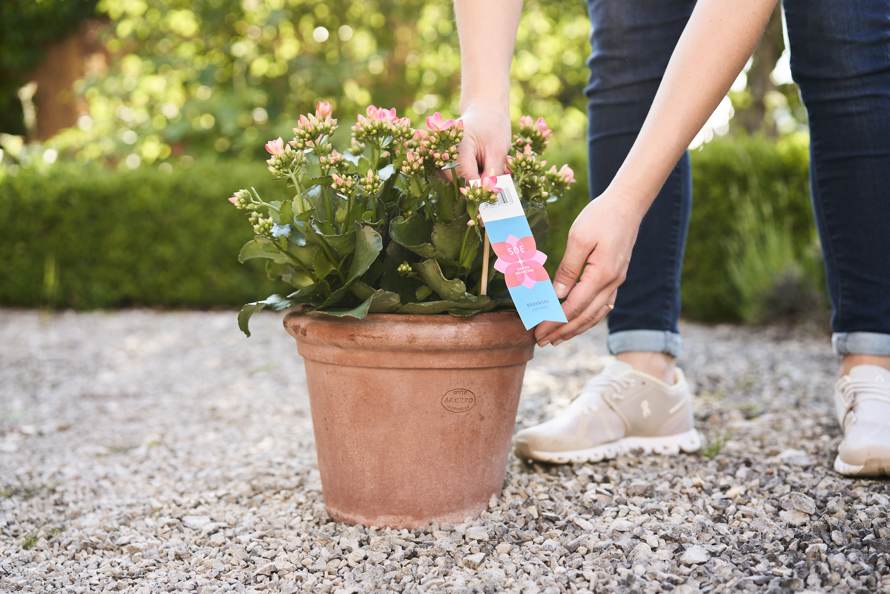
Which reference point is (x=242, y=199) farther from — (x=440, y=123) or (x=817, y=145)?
(x=817, y=145)

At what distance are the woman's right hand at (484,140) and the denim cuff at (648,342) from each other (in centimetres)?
50

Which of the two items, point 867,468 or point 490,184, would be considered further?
point 867,468

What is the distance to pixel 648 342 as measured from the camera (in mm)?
1545

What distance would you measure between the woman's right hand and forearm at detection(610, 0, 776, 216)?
213mm

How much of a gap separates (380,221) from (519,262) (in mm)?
222

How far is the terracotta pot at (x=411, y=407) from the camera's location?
1.15 meters

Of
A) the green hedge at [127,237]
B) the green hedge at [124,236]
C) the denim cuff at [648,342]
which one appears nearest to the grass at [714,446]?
the denim cuff at [648,342]

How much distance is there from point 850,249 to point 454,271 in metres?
0.76

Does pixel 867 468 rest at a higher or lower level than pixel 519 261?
lower

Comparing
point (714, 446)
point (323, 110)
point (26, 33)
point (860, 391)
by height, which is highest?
point (26, 33)

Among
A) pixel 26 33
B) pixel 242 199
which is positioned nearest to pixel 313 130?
pixel 242 199

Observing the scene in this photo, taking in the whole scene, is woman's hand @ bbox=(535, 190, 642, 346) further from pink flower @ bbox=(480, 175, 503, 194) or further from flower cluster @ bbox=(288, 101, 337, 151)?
flower cluster @ bbox=(288, 101, 337, 151)

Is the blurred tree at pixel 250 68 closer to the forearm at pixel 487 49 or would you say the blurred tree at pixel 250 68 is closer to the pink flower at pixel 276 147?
the forearm at pixel 487 49

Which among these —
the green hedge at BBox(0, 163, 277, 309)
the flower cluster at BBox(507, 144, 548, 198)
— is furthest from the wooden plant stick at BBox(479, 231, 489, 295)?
the green hedge at BBox(0, 163, 277, 309)
